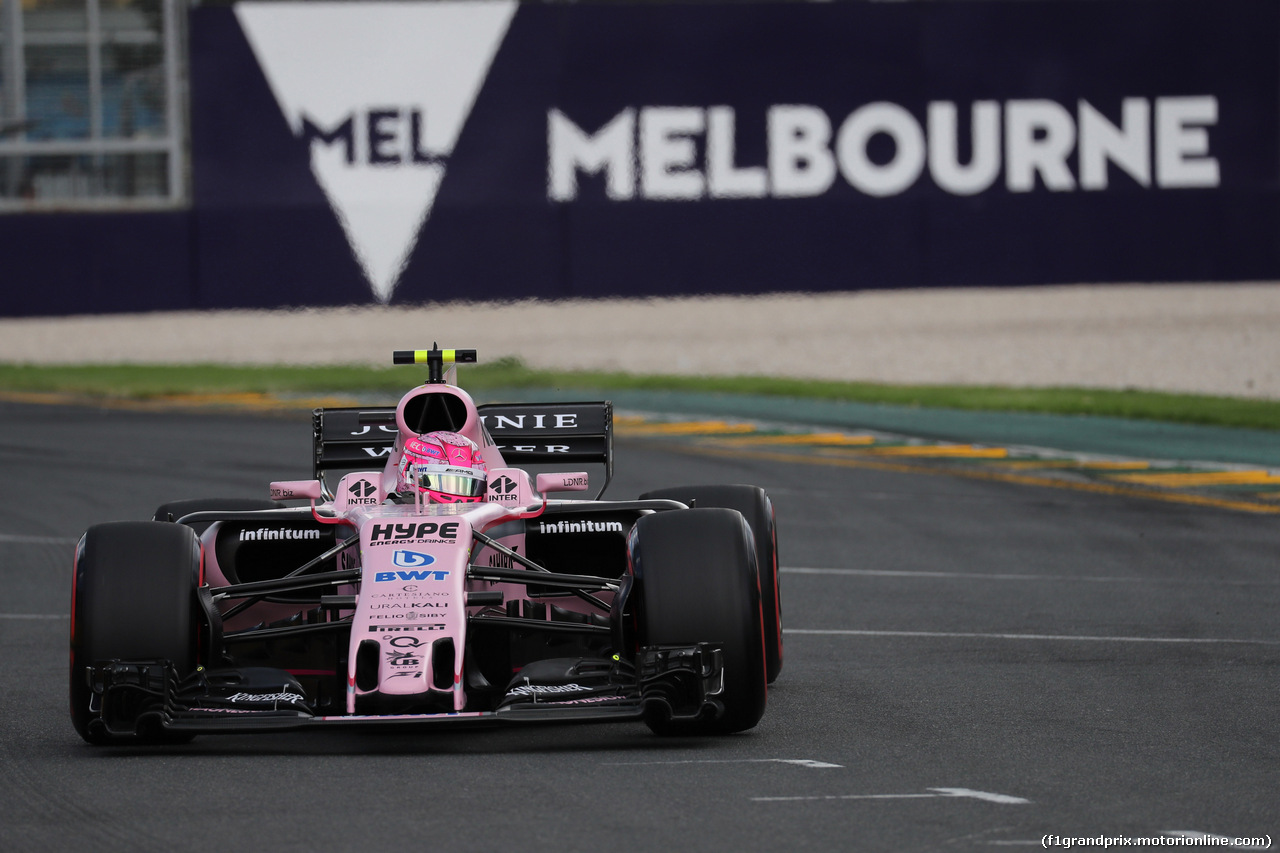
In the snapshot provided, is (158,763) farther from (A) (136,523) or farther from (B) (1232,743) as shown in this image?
(B) (1232,743)

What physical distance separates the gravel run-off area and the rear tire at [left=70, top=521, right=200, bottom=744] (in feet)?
55.0

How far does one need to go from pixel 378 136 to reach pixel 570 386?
4.89m

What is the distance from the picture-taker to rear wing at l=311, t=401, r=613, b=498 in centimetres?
928

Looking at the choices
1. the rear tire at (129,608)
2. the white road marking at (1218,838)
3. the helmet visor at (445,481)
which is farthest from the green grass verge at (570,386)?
the white road marking at (1218,838)

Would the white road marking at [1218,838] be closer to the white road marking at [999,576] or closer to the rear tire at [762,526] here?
the rear tire at [762,526]

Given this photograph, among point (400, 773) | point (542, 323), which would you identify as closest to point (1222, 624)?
point (400, 773)

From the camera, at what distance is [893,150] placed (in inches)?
1015

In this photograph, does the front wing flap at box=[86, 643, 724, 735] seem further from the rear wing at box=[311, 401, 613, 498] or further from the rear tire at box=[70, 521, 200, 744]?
the rear wing at box=[311, 401, 613, 498]

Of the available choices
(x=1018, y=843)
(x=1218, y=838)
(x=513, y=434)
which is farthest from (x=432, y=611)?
(x=1218, y=838)

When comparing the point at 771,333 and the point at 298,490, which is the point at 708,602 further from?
the point at 771,333

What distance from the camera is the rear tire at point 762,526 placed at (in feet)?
27.3

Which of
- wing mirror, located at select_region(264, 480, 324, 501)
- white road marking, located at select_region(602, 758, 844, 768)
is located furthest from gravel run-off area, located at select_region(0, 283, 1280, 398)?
white road marking, located at select_region(602, 758, 844, 768)

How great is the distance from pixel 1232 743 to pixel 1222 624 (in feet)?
10.6

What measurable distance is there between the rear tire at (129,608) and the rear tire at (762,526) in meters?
1.91
